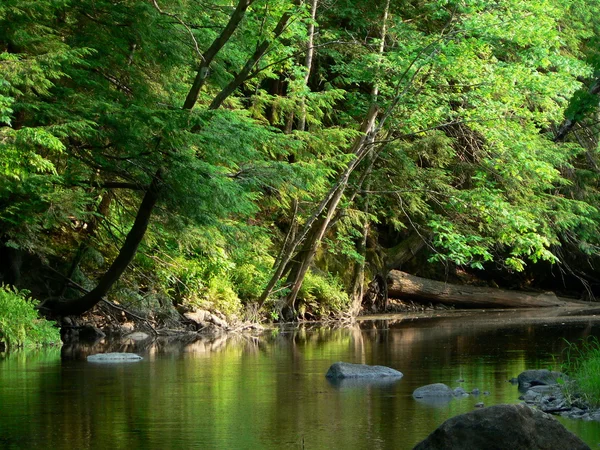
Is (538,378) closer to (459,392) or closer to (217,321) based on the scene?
(459,392)

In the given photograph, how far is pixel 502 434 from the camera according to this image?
6.35 metres

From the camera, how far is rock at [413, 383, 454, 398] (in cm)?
956

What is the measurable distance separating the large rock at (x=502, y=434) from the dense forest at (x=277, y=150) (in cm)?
→ 296

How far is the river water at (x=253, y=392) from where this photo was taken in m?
7.48

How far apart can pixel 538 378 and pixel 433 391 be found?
1.42 meters

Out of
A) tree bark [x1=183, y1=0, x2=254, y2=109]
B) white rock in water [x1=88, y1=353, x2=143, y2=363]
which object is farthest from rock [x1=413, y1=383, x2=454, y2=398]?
tree bark [x1=183, y1=0, x2=254, y2=109]

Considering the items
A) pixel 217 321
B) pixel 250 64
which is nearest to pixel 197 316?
pixel 217 321

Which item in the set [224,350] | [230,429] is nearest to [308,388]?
[230,429]

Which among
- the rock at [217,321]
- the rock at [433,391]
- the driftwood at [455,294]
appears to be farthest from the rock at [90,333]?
the driftwood at [455,294]

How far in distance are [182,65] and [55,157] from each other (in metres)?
2.66

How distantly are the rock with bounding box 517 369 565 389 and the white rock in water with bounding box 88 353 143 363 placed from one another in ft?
17.4

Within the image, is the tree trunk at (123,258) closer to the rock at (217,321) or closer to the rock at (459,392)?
the rock at (217,321)

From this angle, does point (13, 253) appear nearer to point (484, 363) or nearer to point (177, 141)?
point (177, 141)

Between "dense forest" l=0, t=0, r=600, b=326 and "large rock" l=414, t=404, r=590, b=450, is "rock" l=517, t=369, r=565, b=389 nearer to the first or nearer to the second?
"dense forest" l=0, t=0, r=600, b=326
